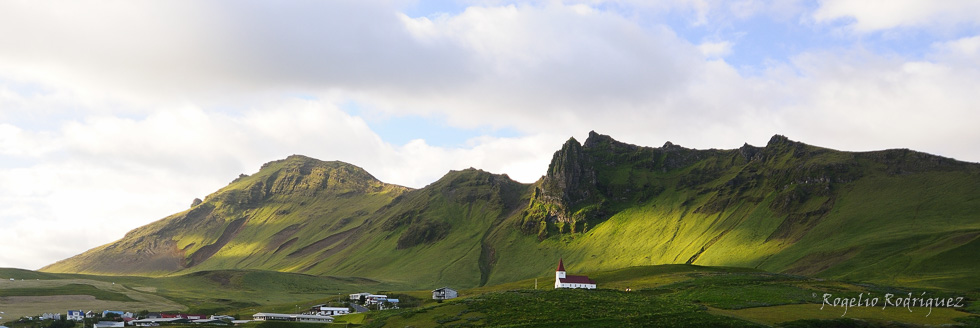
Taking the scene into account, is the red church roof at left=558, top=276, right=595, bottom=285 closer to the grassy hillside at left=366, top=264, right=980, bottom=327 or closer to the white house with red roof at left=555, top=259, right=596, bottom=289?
the white house with red roof at left=555, top=259, right=596, bottom=289

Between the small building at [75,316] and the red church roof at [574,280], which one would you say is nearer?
the red church roof at [574,280]

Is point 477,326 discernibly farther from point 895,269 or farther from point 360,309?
point 895,269

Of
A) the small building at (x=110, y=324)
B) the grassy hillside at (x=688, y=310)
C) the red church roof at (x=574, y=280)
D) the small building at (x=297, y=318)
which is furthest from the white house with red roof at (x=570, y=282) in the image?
the small building at (x=110, y=324)

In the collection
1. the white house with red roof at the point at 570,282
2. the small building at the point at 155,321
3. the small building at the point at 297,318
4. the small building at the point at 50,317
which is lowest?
the small building at the point at 297,318

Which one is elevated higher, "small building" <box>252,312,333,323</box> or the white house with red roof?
the white house with red roof

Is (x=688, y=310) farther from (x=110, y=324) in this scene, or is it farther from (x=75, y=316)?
(x=75, y=316)

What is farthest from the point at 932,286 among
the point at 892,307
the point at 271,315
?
the point at 271,315

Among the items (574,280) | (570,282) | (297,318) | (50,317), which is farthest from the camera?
(50,317)

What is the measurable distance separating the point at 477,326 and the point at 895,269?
452 ft

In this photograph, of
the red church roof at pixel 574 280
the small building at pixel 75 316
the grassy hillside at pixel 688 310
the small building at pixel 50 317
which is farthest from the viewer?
the small building at pixel 50 317

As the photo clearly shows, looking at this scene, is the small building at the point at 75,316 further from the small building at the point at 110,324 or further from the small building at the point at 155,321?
the small building at the point at 155,321

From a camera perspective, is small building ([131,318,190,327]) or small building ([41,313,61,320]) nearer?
small building ([131,318,190,327])

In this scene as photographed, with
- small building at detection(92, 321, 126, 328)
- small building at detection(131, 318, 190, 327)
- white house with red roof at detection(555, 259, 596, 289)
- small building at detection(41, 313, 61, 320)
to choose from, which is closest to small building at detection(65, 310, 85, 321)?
small building at detection(41, 313, 61, 320)

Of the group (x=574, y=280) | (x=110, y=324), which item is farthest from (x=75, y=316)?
(x=574, y=280)
